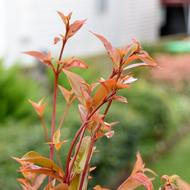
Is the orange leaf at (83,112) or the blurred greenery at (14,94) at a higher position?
the orange leaf at (83,112)

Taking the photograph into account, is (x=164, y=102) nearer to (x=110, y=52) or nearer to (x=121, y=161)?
(x=121, y=161)

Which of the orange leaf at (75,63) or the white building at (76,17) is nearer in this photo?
the orange leaf at (75,63)

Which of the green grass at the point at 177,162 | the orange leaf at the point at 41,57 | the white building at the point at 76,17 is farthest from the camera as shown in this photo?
the white building at the point at 76,17

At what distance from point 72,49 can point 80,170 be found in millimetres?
11583

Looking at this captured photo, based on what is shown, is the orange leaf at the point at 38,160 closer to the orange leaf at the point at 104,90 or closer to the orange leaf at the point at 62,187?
the orange leaf at the point at 62,187

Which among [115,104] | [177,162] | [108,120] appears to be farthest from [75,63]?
[177,162]

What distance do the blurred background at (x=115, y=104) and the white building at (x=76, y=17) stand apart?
2 cm

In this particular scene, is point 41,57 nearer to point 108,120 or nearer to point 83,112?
point 83,112

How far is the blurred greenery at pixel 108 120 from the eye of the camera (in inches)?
165

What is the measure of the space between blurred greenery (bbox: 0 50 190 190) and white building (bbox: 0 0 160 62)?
2.25 m

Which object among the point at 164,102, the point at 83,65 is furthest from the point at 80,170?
the point at 164,102

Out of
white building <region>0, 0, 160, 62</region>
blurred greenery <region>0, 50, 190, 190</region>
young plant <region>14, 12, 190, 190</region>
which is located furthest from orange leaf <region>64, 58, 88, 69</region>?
white building <region>0, 0, 160, 62</region>

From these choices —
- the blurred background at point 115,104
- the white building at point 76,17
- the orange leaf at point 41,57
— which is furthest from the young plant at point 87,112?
the white building at point 76,17

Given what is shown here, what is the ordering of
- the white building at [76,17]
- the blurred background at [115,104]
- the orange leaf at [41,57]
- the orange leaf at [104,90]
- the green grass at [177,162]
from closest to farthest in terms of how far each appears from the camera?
the orange leaf at [104,90] → the orange leaf at [41,57] → the blurred background at [115,104] → the green grass at [177,162] → the white building at [76,17]
